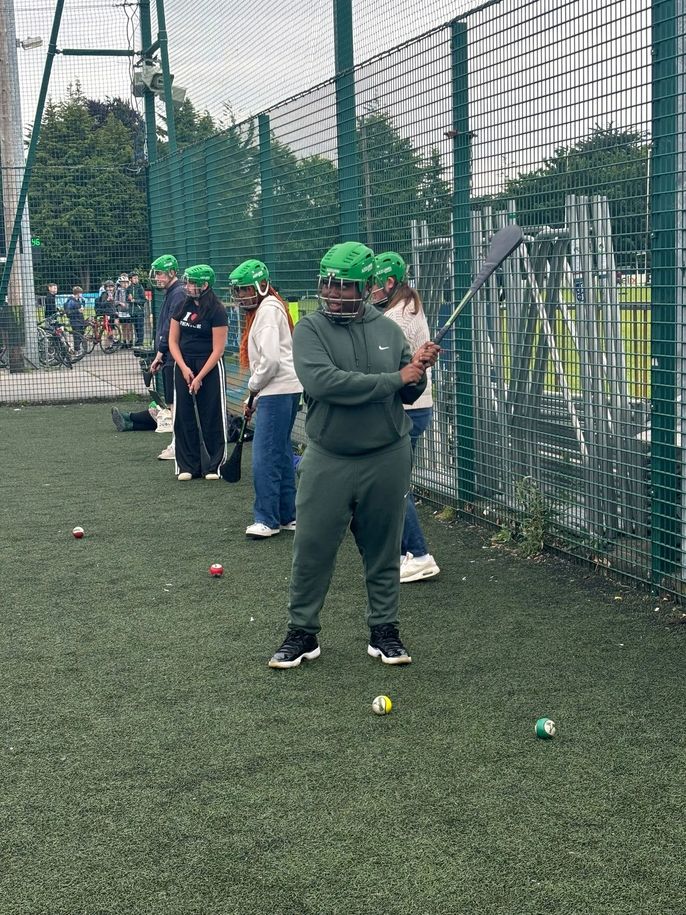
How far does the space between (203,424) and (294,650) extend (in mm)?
5265

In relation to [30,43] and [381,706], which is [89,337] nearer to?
[30,43]

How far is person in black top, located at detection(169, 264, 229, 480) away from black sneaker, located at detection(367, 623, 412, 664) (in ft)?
16.3

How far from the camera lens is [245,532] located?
8.11 m

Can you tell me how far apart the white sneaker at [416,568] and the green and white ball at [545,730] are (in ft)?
7.43

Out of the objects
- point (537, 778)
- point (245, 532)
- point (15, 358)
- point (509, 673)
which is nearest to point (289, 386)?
point (245, 532)

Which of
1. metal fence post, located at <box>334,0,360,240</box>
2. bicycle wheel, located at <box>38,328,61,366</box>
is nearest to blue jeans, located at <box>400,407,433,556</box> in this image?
metal fence post, located at <box>334,0,360,240</box>

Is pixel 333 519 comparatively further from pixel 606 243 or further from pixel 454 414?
pixel 454 414

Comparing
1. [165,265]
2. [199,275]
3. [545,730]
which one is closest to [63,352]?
[165,265]

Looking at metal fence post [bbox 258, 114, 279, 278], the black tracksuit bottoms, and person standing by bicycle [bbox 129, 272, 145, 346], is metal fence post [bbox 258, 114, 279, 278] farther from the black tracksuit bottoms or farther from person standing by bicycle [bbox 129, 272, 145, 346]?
person standing by bicycle [bbox 129, 272, 145, 346]

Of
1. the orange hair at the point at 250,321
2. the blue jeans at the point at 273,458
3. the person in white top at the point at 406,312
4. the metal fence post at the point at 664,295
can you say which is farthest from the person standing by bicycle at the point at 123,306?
the metal fence post at the point at 664,295

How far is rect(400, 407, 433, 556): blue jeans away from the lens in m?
6.41

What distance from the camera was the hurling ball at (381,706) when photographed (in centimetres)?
463

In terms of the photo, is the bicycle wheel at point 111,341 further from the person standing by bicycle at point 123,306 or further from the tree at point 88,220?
the tree at point 88,220

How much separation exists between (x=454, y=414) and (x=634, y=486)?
7.05ft
